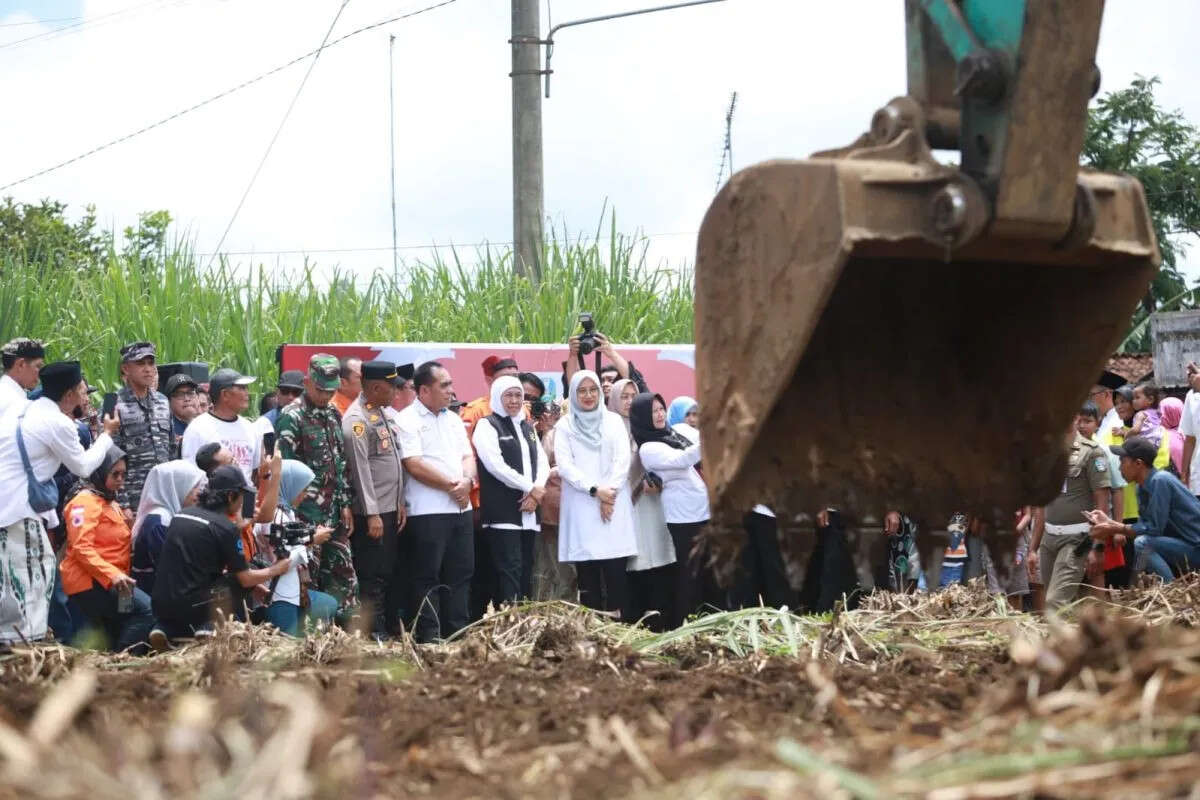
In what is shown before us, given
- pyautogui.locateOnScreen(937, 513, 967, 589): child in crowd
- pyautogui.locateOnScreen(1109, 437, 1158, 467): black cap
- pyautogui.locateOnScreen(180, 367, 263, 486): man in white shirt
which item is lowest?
pyautogui.locateOnScreen(937, 513, 967, 589): child in crowd

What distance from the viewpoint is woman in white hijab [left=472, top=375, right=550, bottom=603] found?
9305 millimetres

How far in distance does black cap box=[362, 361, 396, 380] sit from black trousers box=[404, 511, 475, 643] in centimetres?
93

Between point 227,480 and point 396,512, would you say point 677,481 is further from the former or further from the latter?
point 227,480

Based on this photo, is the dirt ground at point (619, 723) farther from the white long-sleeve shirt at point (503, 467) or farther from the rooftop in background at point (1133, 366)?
the rooftop in background at point (1133, 366)

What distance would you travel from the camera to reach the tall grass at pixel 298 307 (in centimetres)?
1472

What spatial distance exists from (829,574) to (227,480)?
4.33 m

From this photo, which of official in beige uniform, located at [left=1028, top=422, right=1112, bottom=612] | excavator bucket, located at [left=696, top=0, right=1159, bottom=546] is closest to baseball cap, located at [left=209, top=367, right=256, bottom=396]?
excavator bucket, located at [left=696, top=0, right=1159, bottom=546]

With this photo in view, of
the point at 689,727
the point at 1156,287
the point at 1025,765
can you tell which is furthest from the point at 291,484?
the point at 1156,287

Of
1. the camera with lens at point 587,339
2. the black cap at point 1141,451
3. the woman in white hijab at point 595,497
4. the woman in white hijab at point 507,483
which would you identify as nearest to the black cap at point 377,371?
the woman in white hijab at point 507,483

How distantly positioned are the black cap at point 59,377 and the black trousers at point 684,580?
394cm

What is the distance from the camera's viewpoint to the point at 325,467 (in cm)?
851

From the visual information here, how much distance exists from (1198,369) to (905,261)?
962 centimetres

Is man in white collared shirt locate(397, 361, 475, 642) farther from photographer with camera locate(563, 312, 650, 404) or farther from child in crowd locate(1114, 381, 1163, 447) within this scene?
child in crowd locate(1114, 381, 1163, 447)

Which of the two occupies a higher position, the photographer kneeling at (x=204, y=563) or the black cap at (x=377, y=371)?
the black cap at (x=377, y=371)
